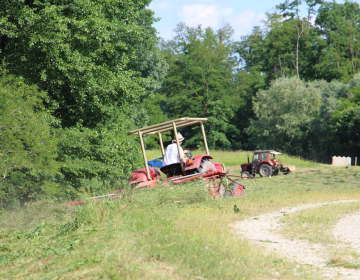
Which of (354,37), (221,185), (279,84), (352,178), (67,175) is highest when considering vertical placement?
(354,37)

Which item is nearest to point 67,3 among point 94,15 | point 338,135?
point 94,15

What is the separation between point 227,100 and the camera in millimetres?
60219

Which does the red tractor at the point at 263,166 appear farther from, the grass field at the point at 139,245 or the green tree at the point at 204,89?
the green tree at the point at 204,89

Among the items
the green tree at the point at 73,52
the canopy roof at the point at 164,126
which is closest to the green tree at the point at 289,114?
the green tree at the point at 73,52

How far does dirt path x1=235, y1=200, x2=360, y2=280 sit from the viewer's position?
6.12 meters

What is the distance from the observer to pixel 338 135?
42000mm

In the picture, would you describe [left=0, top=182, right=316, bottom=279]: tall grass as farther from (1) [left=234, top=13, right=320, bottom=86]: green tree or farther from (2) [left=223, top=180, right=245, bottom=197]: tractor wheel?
(1) [left=234, top=13, right=320, bottom=86]: green tree

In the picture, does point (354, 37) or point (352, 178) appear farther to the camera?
point (354, 37)

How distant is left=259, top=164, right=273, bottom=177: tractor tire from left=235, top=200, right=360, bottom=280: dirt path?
17.8m

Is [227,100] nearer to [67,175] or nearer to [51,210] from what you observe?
[67,175]

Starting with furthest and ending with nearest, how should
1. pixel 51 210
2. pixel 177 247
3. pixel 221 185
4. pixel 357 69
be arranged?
pixel 357 69
pixel 221 185
pixel 51 210
pixel 177 247

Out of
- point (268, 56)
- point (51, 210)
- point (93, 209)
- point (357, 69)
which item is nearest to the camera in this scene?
point (93, 209)

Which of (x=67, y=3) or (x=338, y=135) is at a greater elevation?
(x=67, y=3)

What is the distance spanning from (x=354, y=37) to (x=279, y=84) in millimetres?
14700
